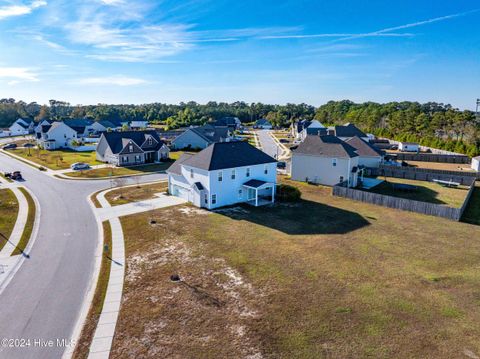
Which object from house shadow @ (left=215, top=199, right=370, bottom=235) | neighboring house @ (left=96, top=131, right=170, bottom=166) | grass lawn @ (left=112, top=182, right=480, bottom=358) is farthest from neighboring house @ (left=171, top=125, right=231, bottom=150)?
grass lawn @ (left=112, top=182, right=480, bottom=358)

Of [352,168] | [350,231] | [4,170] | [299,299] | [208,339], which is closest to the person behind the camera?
[208,339]

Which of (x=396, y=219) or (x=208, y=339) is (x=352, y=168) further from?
(x=208, y=339)

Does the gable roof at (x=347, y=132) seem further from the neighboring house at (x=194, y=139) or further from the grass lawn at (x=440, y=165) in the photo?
the neighboring house at (x=194, y=139)

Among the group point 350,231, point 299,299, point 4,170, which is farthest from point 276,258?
point 4,170

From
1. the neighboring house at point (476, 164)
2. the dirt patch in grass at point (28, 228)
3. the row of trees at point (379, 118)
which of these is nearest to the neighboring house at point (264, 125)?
the row of trees at point (379, 118)

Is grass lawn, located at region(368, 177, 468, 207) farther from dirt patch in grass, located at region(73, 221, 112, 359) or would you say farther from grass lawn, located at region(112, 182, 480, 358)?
dirt patch in grass, located at region(73, 221, 112, 359)

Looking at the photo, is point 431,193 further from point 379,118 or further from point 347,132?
point 379,118

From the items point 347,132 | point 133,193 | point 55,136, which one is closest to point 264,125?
point 347,132
